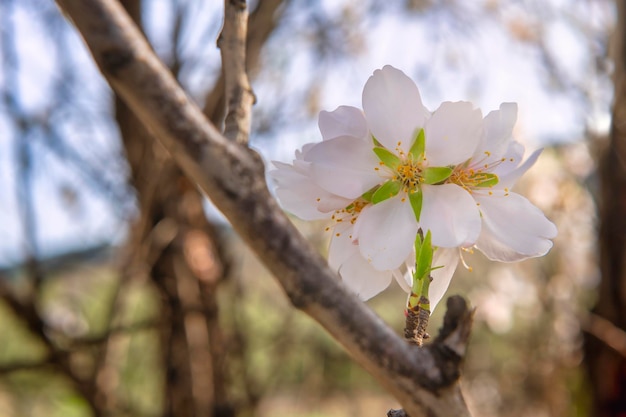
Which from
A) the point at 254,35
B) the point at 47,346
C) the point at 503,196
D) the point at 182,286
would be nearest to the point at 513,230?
the point at 503,196

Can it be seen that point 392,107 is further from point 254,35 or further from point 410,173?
point 254,35

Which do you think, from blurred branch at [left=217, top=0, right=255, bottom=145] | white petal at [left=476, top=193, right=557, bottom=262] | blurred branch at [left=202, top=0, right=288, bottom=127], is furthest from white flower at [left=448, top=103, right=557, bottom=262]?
blurred branch at [left=202, top=0, right=288, bottom=127]

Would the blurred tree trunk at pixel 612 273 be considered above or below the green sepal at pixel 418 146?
Result: below

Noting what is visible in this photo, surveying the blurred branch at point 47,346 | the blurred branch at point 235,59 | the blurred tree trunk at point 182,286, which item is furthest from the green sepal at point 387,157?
the blurred branch at point 47,346

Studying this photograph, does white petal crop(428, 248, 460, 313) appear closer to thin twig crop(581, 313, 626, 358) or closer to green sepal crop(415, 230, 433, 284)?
green sepal crop(415, 230, 433, 284)

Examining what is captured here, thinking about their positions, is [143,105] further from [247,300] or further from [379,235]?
[247,300]

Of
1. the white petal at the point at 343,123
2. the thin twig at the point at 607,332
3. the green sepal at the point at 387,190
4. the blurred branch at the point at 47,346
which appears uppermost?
the white petal at the point at 343,123

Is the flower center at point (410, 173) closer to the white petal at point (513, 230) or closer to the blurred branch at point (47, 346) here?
the white petal at point (513, 230)
